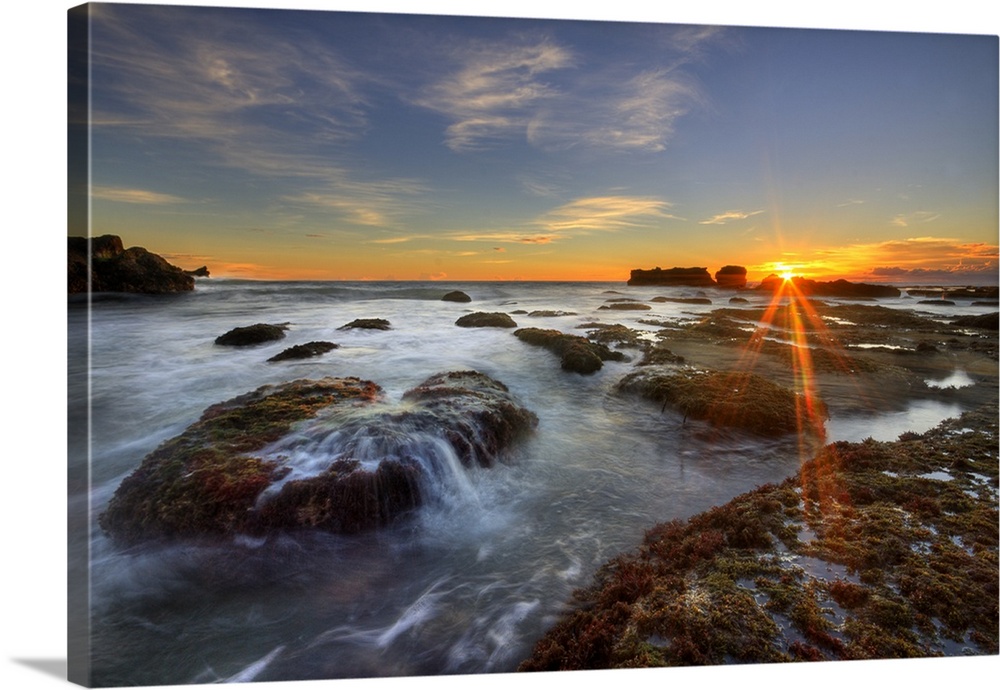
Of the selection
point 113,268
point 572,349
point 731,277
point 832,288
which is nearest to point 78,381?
point 113,268

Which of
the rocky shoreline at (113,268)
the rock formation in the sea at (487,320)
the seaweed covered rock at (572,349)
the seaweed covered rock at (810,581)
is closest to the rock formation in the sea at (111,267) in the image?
the rocky shoreline at (113,268)

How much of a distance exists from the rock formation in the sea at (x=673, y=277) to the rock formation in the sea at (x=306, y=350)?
289 cm

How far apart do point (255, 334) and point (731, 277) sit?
4.25 meters

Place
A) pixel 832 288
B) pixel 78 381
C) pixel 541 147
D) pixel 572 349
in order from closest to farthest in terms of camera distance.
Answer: pixel 78 381
pixel 541 147
pixel 832 288
pixel 572 349

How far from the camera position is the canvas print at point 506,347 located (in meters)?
2.68

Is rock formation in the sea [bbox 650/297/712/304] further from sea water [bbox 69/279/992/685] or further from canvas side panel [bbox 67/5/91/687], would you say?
canvas side panel [bbox 67/5/91/687]

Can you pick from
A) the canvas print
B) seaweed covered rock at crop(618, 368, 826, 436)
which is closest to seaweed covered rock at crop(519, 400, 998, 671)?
the canvas print

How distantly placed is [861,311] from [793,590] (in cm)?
255

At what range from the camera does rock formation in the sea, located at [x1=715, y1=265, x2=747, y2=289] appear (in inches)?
152

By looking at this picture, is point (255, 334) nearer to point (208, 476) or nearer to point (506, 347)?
point (208, 476)

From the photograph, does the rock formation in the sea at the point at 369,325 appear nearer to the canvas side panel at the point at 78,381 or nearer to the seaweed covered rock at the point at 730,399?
the canvas side panel at the point at 78,381

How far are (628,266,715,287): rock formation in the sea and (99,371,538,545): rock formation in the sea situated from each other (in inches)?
65.7

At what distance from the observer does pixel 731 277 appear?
12.8 ft

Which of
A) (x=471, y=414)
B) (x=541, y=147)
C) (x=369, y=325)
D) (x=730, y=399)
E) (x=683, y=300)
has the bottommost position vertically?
(x=471, y=414)
